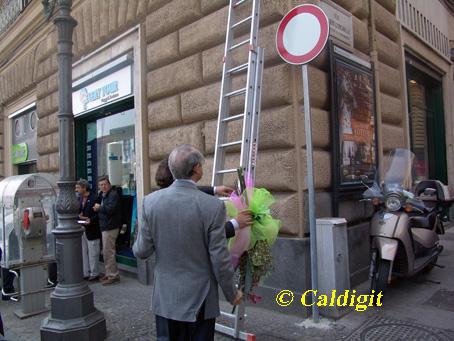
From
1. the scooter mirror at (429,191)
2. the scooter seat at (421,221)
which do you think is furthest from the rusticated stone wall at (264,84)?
the scooter mirror at (429,191)

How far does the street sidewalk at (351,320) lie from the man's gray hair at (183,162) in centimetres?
189

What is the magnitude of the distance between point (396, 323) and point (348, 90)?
2.57 meters

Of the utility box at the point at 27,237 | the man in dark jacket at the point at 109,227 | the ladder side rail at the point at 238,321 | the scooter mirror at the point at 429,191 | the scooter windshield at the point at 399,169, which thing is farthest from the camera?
the man in dark jacket at the point at 109,227

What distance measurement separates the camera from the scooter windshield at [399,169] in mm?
4656

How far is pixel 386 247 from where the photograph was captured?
417 centimetres

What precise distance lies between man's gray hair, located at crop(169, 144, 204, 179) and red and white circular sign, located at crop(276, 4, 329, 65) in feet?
5.91

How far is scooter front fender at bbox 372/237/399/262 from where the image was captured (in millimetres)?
4121

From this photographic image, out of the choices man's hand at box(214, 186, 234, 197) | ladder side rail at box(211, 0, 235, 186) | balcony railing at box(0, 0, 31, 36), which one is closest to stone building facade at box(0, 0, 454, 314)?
ladder side rail at box(211, 0, 235, 186)

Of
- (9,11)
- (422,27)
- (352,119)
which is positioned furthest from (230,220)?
(9,11)

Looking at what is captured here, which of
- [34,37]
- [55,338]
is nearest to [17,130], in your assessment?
[34,37]

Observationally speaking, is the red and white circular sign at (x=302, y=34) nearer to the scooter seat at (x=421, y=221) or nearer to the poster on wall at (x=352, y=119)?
the poster on wall at (x=352, y=119)

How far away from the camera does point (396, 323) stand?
3848 millimetres

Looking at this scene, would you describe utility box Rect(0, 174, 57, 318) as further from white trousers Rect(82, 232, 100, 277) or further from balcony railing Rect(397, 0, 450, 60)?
balcony railing Rect(397, 0, 450, 60)

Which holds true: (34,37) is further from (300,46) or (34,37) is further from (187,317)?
(187,317)
